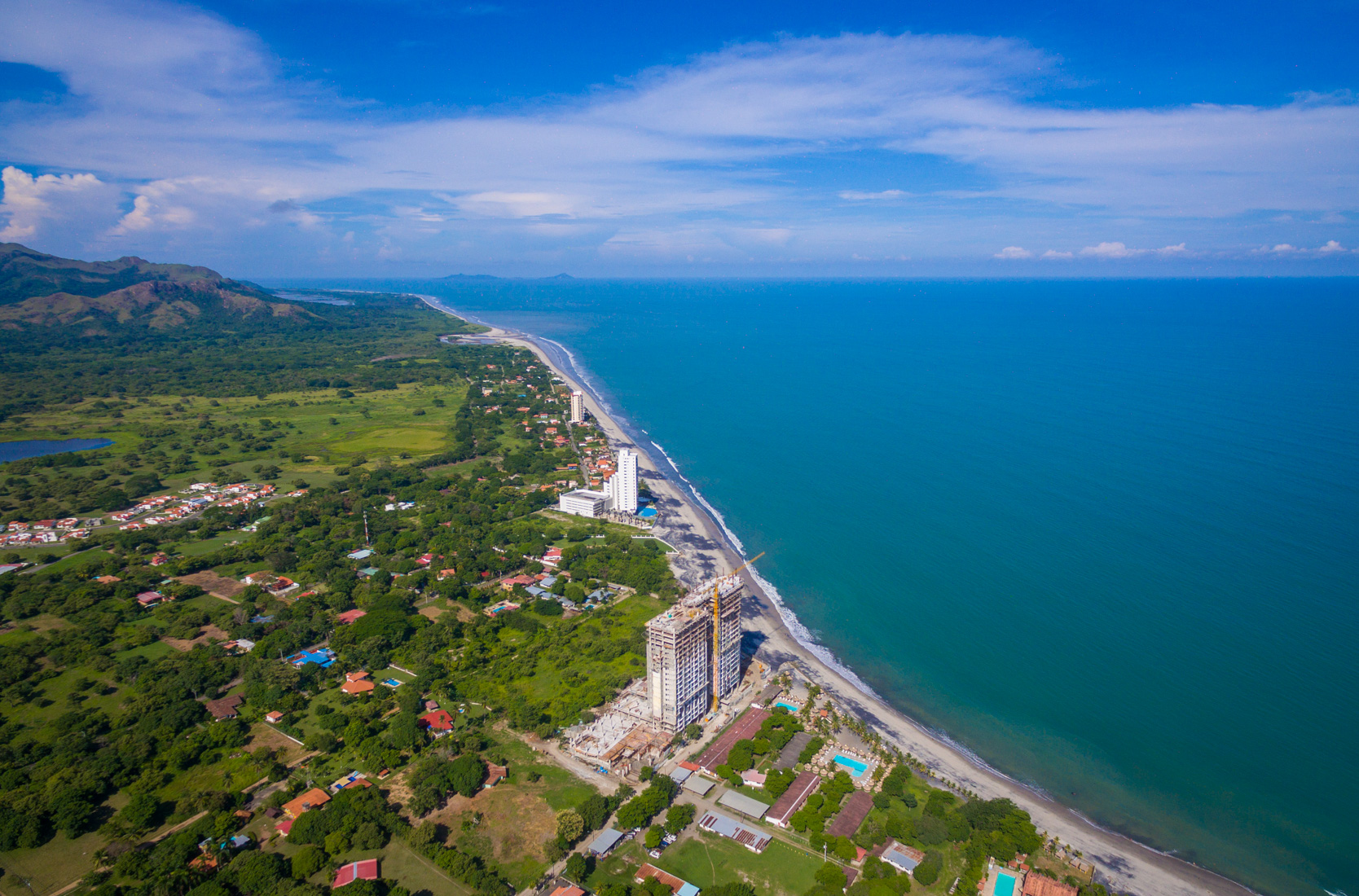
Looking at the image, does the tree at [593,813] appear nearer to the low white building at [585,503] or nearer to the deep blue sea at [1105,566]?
the deep blue sea at [1105,566]

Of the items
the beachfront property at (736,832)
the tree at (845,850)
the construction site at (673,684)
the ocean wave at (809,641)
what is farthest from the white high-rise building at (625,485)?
the tree at (845,850)

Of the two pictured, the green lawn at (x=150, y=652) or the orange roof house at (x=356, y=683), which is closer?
the orange roof house at (x=356, y=683)

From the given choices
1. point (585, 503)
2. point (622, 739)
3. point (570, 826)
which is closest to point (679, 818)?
point (570, 826)

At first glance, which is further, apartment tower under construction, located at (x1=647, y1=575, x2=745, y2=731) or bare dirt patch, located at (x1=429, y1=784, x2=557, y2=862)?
apartment tower under construction, located at (x1=647, y1=575, x2=745, y2=731)

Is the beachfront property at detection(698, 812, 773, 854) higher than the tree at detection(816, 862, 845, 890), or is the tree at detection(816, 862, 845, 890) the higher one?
the tree at detection(816, 862, 845, 890)

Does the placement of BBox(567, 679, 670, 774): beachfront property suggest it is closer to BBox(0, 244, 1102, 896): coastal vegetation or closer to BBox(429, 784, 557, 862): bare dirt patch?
BBox(0, 244, 1102, 896): coastal vegetation

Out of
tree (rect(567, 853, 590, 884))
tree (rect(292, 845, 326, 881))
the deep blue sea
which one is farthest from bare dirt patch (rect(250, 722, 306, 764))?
the deep blue sea
